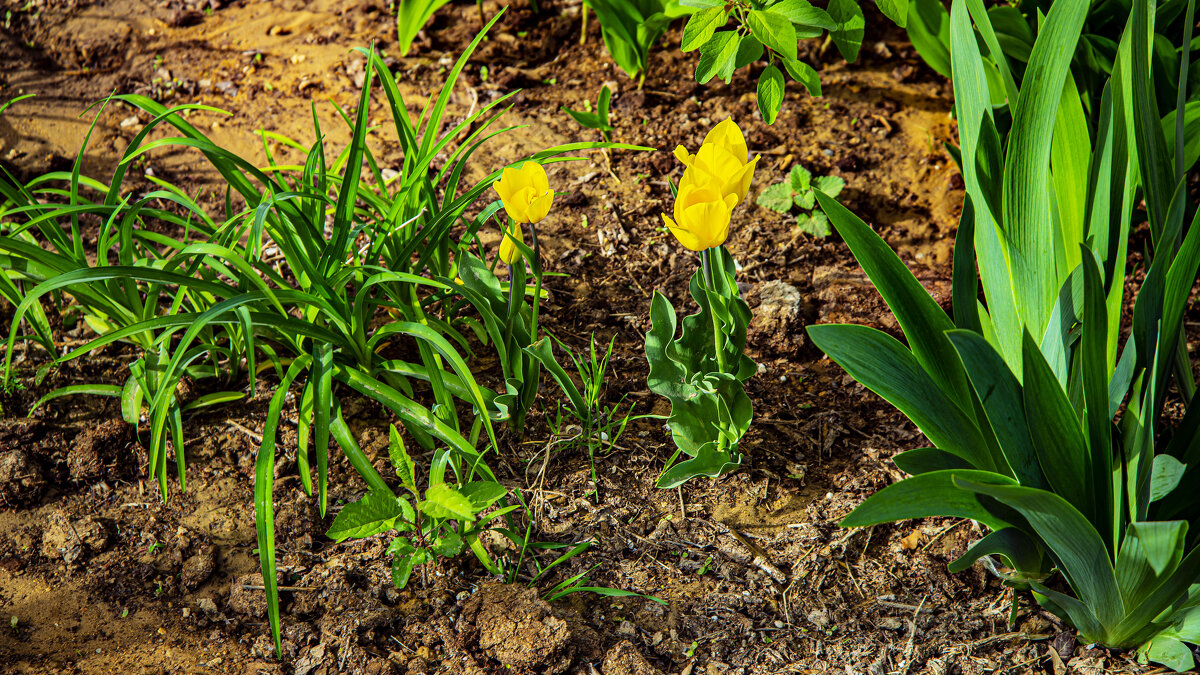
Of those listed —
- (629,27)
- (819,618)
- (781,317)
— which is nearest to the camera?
(819,618)

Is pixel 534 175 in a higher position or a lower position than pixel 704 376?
higher

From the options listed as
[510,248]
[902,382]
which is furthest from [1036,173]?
[510,248]

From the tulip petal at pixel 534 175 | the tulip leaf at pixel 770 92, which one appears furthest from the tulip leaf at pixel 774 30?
the tulip petal at pixel 534 175

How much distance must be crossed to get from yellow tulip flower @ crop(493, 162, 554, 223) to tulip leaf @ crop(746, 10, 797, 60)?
1.44 ft

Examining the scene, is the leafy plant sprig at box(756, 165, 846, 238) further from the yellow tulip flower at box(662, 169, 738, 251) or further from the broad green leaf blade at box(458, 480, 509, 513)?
the broad green leaf blade at box(458, 480, 509, 513)

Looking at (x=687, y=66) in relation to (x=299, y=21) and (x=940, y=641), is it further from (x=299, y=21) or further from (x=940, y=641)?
(x=940, y=641)

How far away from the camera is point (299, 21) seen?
9.86 feet

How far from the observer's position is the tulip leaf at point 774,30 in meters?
1.40

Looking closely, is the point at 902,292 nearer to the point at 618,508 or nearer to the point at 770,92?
the point at 770,92

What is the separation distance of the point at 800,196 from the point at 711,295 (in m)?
0.95

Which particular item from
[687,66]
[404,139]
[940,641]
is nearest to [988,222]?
[940,641]

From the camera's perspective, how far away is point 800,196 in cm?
227

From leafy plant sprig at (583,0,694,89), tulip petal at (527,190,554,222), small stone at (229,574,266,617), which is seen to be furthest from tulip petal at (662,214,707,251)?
leafy plant sprig at (583,0,694,89)

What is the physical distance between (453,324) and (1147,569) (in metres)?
1.43
